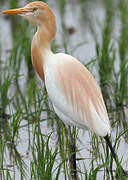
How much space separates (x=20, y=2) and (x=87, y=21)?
5.00 feet

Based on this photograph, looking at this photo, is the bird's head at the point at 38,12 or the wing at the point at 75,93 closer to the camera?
the wing at the point at 75,93

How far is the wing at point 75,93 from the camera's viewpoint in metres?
4.22

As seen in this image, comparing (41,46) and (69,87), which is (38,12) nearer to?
(41,46)

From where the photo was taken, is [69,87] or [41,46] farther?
[41,46]

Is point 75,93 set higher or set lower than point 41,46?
lower

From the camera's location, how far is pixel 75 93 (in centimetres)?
428

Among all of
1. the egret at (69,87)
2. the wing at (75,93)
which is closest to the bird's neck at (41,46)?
the egret at (69,87)

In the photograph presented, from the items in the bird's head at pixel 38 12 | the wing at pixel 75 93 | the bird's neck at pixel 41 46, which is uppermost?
the bird's head at pixel 38 12

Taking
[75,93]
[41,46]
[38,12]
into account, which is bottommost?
[75,93]

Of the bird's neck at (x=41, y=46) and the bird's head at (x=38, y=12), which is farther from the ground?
the bird's head at (x=38, y=12)

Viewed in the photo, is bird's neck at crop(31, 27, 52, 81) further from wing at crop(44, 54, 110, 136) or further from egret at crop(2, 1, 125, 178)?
wing at crop(44, 54, 110, 136)

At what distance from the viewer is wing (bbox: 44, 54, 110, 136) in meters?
4.22

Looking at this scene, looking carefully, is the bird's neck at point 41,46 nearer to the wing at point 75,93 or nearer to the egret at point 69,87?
the egret at point 69,87

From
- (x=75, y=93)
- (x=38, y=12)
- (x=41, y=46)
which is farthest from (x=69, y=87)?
(x=38, y=12)
